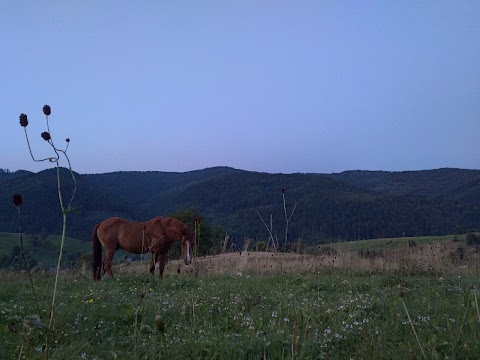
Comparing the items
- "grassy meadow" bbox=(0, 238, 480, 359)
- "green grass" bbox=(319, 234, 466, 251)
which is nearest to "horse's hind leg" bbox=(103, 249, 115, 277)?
"grassy meadow" bbox=(0, 238, 480, 359)

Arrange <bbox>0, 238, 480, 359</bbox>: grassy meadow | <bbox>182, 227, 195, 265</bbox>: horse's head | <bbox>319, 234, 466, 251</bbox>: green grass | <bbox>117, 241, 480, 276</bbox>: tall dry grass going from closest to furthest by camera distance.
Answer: <bbox>0, 238, 480, 359</bbox>: grassy meadow, <bbox>117, 241, 480, 276</bbox>: tall dry grass, <bbox>182, 227, 195, 265</bbox>: horse's head, <bbox>319, 234, 466, 251</bbox>: green grass

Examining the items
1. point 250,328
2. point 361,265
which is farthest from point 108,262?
point 250,328

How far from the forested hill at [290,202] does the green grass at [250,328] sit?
28293 mm

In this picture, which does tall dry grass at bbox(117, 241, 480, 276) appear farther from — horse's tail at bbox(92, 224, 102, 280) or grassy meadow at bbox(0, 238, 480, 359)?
grassy meadow at bbox(0, 238, 480, 359)

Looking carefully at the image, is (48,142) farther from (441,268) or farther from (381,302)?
(441,268)

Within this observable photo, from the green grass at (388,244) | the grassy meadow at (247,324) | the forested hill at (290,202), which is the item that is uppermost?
the forested hill at (290,202)

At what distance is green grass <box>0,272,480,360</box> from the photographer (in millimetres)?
3420

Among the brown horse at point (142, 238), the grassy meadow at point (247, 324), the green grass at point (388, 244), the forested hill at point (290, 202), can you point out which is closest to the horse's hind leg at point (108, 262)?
the brown horse at point (142, 238)

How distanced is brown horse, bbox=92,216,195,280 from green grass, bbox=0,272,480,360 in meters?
4.28

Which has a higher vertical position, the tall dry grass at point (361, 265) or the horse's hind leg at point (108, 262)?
the horse's hind leg at point (108, 262)

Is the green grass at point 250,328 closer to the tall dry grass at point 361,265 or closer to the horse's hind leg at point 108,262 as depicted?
the tall dry grass at point 361,265

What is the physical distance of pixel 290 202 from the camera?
10775cm

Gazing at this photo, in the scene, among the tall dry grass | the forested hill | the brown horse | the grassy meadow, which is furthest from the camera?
the forested hill

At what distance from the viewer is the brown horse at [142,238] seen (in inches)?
438
